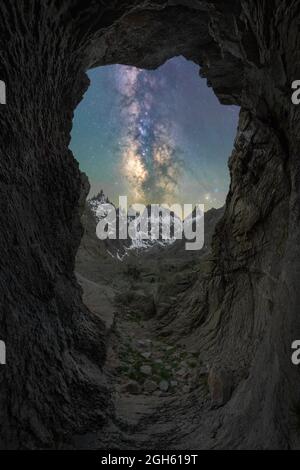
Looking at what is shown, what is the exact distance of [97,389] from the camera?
655cm

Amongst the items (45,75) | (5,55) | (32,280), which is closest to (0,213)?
(32,280)

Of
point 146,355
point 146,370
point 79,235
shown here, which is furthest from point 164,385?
point 79,235

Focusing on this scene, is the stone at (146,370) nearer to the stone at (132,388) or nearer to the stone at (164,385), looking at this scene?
the stone at (164,385)

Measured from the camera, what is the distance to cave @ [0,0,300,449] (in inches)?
181

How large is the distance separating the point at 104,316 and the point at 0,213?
829cm

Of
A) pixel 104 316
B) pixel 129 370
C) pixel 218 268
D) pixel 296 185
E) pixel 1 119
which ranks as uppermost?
pixel 1 119

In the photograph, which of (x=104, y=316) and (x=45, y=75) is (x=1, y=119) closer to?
(x=45, y=75)

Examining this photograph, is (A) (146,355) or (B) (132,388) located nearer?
(B) (132,388)

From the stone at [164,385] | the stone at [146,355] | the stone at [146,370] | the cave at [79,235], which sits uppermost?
the cave at [79,235]

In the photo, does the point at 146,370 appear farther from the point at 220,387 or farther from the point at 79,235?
the point at 79,235

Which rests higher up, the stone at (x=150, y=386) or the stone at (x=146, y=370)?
the stone at (x=146, y=370)

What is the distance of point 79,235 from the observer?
996 centimetres

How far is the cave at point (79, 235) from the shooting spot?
15.1ft

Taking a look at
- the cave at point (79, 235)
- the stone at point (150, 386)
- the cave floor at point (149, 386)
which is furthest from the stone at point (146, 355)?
the stone at point (150, 386)
